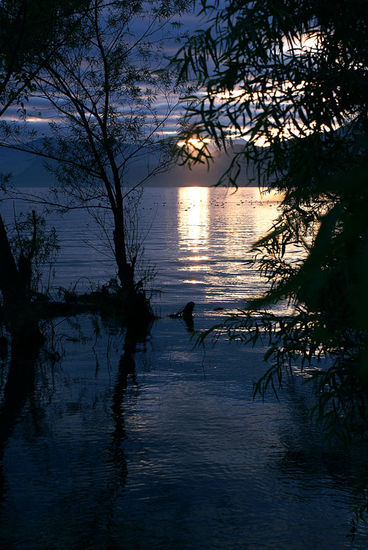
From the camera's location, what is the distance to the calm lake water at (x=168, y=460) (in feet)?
28.4

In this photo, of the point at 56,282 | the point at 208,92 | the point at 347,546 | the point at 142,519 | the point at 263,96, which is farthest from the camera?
the point at 56,282

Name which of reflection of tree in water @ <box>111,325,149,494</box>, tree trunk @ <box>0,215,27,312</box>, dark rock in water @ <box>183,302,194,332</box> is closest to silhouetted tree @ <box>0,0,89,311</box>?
tree trunk @ <box>0,215,27,312</box>

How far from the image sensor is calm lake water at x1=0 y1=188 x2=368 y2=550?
866 centimetres

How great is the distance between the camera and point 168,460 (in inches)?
432

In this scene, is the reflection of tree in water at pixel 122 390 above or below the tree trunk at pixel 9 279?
below

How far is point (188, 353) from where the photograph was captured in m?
19.6

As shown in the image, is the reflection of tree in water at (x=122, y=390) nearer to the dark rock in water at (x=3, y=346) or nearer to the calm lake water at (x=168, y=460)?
the calm lake water at (x=168, y=460)

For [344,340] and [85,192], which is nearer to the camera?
[344,340]

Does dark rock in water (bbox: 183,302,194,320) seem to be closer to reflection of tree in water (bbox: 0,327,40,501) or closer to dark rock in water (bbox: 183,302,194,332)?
dark rock in water (bbox: 183,302,194,332)

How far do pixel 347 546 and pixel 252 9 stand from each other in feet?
21.2

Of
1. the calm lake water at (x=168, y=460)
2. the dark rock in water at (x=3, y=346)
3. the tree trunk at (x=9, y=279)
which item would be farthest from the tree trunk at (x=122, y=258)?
the tree trunk at (x=9, y=279)

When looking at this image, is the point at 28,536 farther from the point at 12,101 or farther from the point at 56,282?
the point at 56,282

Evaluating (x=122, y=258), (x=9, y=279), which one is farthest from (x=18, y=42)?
(x=122, y=258)

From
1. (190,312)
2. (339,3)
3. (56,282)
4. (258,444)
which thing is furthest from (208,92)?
(56,282)
